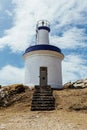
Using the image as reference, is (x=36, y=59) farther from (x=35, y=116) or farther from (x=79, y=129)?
(x=79, y=129)

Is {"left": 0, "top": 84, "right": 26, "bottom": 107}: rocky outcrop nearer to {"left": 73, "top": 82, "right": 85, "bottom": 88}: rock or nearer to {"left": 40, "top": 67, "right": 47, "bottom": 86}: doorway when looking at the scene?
{"left": 40, "top": 67, "right": 47, "bottom": 86}: doorway

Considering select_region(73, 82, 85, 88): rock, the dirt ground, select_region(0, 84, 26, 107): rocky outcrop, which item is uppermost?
select_region(73, 82, 85, 88): rock

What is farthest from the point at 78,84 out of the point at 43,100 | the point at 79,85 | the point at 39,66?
the point at 43,100

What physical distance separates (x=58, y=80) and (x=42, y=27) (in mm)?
6343

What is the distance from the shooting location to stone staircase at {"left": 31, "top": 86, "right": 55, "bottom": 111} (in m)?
17.7

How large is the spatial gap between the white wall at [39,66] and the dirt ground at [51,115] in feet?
15.5

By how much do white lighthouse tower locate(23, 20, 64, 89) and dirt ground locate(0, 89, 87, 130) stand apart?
474 centimetres

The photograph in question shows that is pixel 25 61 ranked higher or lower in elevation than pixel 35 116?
higher

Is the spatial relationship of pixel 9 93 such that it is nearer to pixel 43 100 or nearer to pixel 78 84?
pixel 43 100

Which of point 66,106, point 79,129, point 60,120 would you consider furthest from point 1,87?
point 79,129

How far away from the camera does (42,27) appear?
27.9 meters

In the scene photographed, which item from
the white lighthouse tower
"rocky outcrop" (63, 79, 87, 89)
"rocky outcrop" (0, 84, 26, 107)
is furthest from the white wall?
"rocky outcrop" (0, 84, 26, 107)

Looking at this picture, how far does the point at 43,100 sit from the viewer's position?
18.8m

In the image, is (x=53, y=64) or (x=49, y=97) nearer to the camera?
(x=49, y=97)
